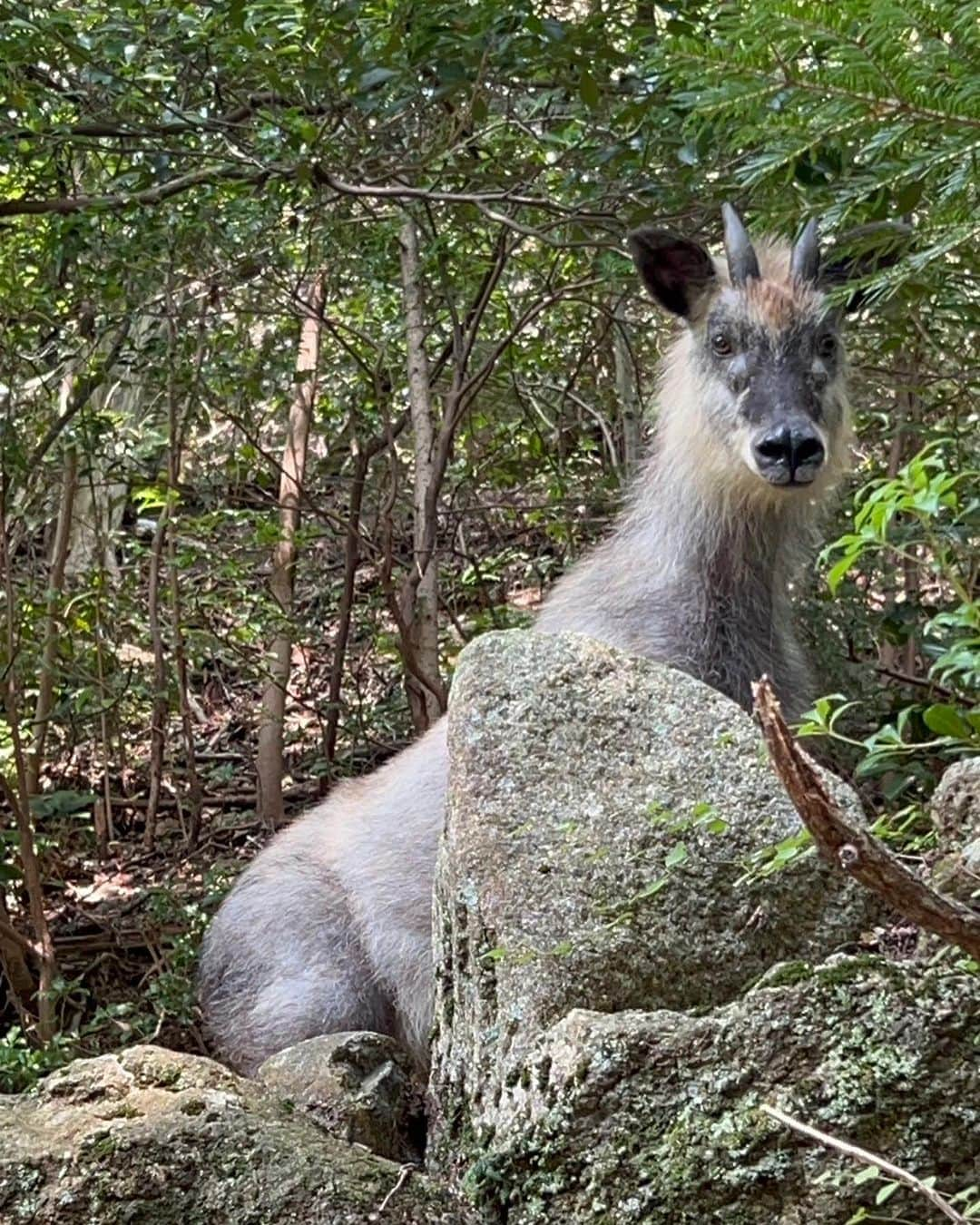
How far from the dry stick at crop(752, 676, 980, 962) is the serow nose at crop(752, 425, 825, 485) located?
10.1 ft

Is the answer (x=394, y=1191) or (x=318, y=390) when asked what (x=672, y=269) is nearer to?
(x=318, y=390)

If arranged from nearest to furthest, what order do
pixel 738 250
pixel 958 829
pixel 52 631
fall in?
pixel 958 829 < pixel 738 250 < pixel 52 631

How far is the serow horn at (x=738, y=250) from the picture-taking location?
16.8 feet

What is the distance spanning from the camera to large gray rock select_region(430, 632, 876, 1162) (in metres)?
3.13

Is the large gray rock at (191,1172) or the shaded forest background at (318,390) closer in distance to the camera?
the large gray rock at (191,1172)

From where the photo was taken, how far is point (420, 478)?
6.74 m

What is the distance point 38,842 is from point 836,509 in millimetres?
3323

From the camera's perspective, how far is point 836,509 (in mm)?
6125

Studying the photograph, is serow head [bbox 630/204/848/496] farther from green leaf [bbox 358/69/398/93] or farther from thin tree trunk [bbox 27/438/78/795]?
thin tree trunk [bbox 27/438/78/795]

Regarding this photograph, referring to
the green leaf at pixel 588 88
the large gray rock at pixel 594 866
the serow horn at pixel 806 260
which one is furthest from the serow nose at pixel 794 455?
the large gray rock at pixel 594 866

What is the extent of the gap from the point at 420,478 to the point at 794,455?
7.10ft

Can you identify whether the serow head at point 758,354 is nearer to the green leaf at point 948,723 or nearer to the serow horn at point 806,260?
the serow horn at point 806,260

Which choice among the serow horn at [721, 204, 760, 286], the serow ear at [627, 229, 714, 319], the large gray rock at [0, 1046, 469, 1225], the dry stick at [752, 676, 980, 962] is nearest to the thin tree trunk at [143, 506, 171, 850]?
the serow ear at [627, 229, 714, 319]

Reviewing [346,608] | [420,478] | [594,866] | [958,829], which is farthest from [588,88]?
[346,608]
